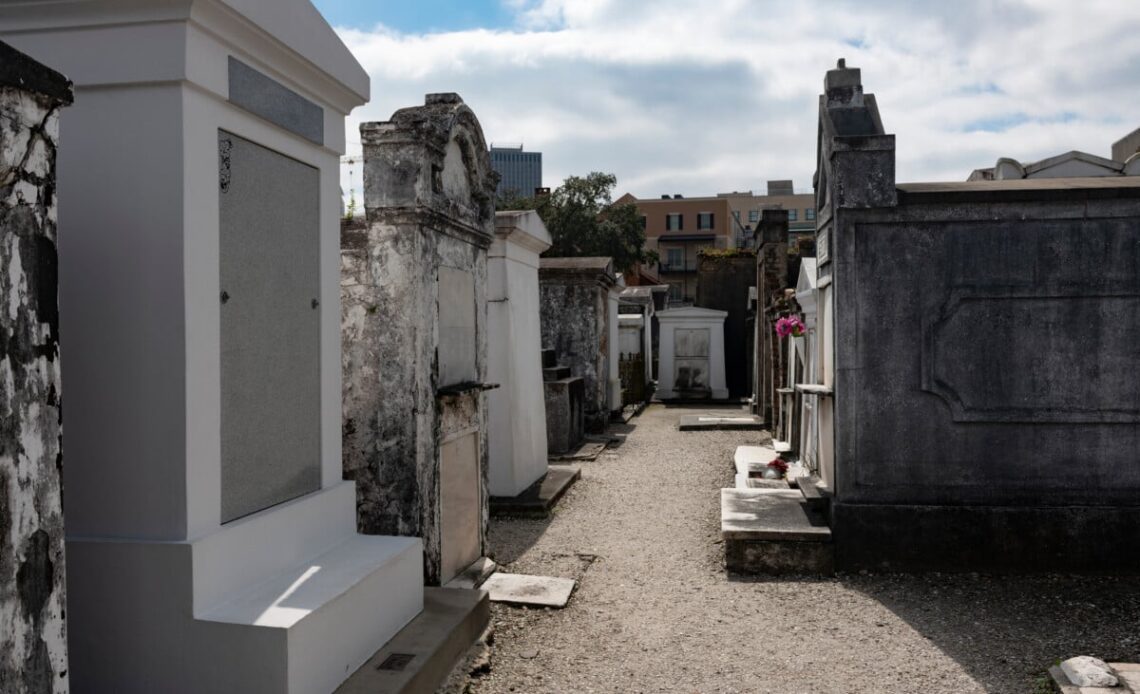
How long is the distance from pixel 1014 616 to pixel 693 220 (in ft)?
169

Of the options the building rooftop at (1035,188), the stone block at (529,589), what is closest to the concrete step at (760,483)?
the stone block at (529,589)

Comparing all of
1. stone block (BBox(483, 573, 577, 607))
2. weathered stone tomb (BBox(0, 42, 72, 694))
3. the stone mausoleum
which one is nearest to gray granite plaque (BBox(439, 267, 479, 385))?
stone block (BBox(483, 573, 577, 607))

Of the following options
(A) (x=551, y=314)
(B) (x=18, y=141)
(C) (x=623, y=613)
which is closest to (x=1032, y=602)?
(C) (x=623, y=613)

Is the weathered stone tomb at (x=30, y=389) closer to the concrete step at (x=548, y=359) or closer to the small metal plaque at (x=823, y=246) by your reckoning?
the small metal plaque at (x=823, y=246)

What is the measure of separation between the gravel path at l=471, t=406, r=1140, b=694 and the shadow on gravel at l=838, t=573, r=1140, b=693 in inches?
0.4

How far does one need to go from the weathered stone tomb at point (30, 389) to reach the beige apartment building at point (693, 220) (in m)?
50.4

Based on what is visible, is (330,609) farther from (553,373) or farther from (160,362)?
(553,373)

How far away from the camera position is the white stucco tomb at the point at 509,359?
8.16m

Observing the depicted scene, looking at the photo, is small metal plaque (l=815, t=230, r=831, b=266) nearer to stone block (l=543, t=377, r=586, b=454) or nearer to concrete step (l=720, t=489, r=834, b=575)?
concrete step (l=720, t=489, r=834, b=575)

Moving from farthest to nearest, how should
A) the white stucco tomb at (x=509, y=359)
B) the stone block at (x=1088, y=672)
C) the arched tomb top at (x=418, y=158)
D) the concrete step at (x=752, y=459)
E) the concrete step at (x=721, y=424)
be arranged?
the concrete step at (x=721, y=424) < the concrete step at (x=752, y=459) < the white stucco tomb at (x=509, y=359) < the arched tomb top at (x=418, y=158) < the stone block at (x=1088, y=672)

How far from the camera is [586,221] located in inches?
1436

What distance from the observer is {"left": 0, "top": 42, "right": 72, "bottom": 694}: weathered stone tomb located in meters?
2.00

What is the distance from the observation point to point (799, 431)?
9.66m

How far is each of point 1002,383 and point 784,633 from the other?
92.7 inches
